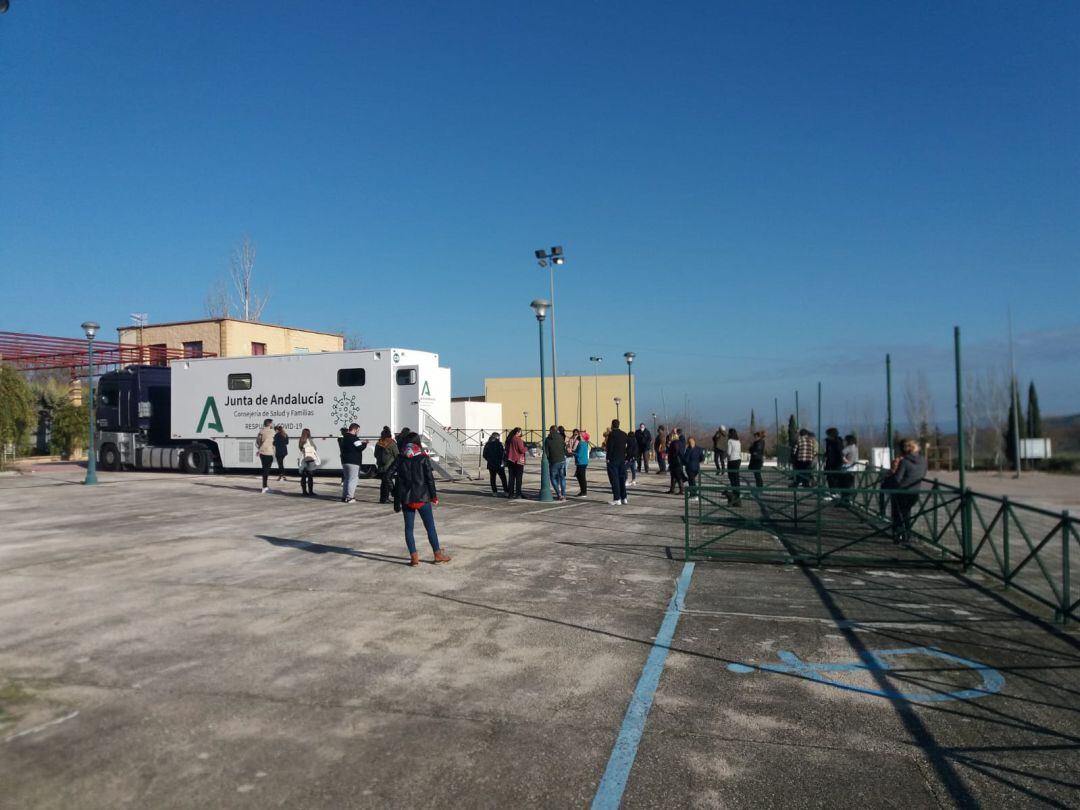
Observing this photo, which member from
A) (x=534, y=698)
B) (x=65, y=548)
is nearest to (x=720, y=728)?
(x=534, y=698)

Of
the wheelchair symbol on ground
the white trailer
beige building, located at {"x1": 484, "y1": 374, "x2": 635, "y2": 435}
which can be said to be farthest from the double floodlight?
beige building, located at {"x1": 484, "y1": 374, "x2": 635, "y2": 435}

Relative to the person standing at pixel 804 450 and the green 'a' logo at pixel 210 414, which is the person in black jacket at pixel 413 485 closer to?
the person standing at pixel 804 450

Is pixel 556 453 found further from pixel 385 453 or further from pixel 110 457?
pixel 110 457

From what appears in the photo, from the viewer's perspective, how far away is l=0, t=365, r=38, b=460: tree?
91.9 ft

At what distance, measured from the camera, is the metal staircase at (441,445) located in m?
20.9

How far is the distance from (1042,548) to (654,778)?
583 centimetres

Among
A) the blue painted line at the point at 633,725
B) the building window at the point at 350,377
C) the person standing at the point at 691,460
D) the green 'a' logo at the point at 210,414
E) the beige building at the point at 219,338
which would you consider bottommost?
the blue painted line at the point at 633,725

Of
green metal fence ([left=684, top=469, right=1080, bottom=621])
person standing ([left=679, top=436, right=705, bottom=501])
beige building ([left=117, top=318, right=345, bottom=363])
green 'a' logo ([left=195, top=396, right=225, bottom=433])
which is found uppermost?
beige building ([left=117, top=318, right=345, bottom=363])

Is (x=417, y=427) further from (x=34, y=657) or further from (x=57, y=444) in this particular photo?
(x=57, y=444)

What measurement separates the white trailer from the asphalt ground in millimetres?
10915

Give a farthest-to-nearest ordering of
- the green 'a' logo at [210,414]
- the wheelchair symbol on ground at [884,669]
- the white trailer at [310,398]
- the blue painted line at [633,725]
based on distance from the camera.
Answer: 1. the green 'a' logo at [210,414]
2. the white trailer at [310,398]
3. the wheelchair symbol on ground at [884,669]
4. the blue painted line at [633,725]

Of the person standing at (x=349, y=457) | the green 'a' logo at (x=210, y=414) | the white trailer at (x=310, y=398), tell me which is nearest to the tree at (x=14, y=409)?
the white trailer at (x=310, y=398)

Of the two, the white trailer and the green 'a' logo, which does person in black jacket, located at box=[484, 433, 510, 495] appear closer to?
the white trailer

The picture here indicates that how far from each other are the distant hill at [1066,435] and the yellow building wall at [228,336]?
3022cm
